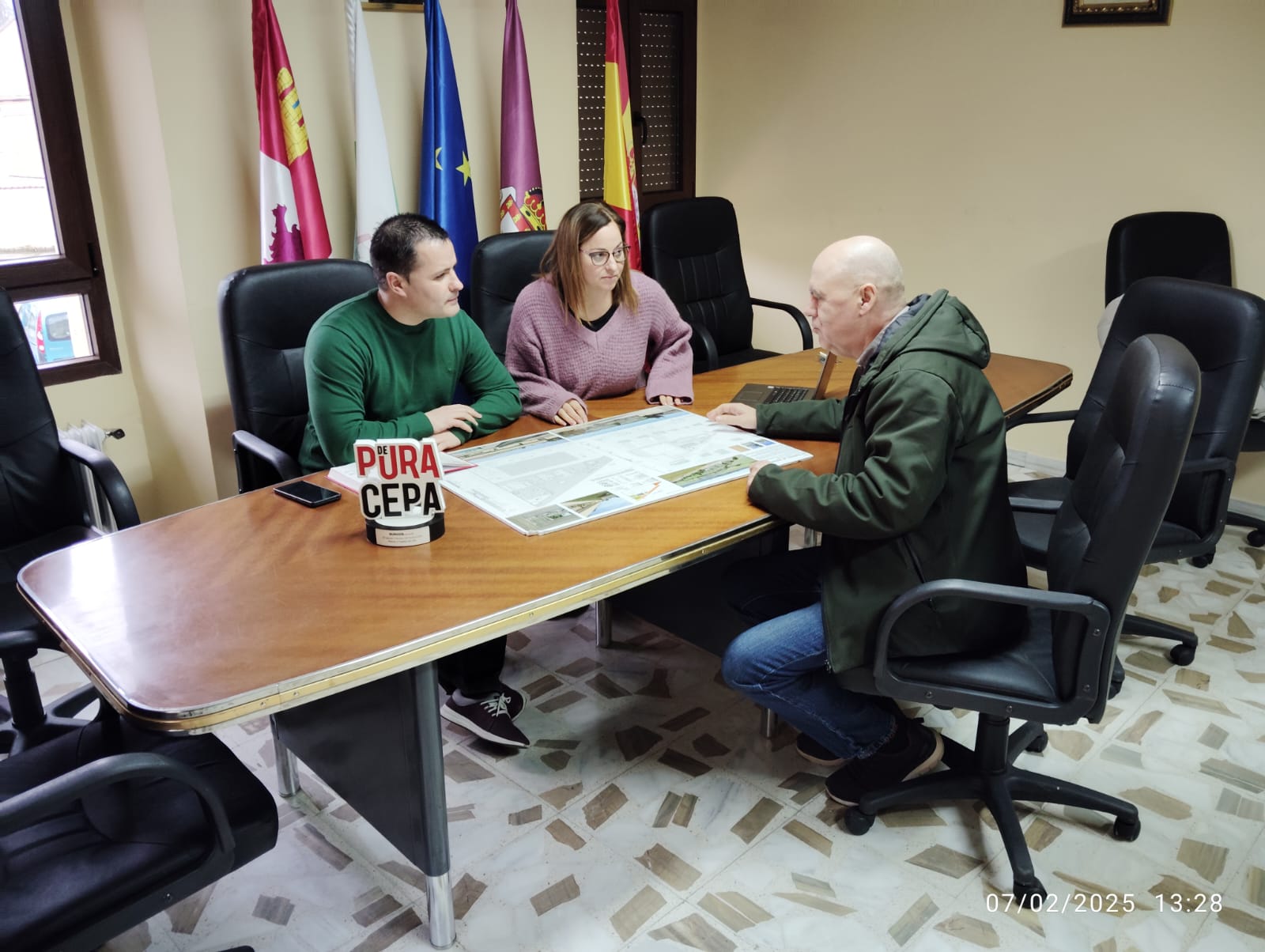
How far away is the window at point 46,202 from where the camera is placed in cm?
295

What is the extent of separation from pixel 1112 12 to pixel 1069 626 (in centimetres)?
294

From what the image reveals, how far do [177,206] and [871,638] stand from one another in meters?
2.30

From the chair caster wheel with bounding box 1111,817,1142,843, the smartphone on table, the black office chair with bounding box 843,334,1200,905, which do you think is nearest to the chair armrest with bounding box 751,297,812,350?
the black office chair with bounding box 843,334,1200,905

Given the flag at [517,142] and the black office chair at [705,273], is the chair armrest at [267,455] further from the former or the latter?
the black office chair at [705,273]

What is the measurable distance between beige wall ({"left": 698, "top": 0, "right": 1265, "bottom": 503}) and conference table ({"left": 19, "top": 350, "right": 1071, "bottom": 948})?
264cm

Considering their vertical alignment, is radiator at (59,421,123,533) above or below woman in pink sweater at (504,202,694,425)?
below

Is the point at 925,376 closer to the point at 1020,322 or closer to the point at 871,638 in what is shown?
the point at 871,638

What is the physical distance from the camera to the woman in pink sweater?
2.59 meters

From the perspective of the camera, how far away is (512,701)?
249 cm

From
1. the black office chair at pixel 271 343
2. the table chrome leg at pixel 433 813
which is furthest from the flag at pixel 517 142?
the table chrome leg at pixel 433 813

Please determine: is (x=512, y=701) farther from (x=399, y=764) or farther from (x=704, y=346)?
(x=704, y=346)

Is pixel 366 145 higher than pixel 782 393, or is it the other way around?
pixel 366 145

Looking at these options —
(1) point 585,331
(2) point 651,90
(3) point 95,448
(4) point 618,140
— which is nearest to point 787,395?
(1) point 585,331

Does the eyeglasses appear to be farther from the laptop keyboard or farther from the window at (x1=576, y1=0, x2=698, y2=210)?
the window at (x1=576, y1=0, x2=698, y2=210)
